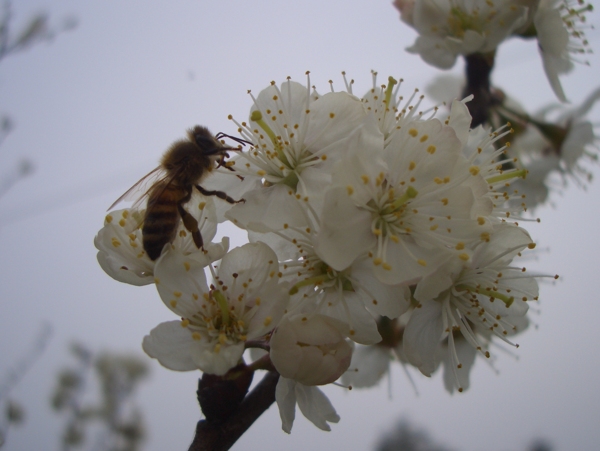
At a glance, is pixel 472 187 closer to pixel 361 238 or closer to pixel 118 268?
pixel 361 238

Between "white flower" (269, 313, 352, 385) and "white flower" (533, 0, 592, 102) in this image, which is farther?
"white flower" (533, 0, 592, 102)

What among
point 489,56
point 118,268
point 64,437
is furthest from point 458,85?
point 64,437

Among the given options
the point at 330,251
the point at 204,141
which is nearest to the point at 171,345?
the point at 330,251

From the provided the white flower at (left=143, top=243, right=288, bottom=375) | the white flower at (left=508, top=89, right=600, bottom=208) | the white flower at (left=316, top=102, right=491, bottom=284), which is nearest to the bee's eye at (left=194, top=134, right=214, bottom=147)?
the white flower at (left=143, top=243, right=288, bottom=375)

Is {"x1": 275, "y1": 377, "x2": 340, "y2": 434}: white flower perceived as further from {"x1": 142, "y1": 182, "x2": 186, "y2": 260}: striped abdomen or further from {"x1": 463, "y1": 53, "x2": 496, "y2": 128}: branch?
{"x1": 463, "y1": 53, "x2": 496, "y2": 128}: branch

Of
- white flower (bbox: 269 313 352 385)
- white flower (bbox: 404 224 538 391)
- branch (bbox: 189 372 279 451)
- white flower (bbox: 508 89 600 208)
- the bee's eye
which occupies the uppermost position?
the bee's eye

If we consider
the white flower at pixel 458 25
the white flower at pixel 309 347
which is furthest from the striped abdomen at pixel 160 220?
the white flower at pixel 458 25
